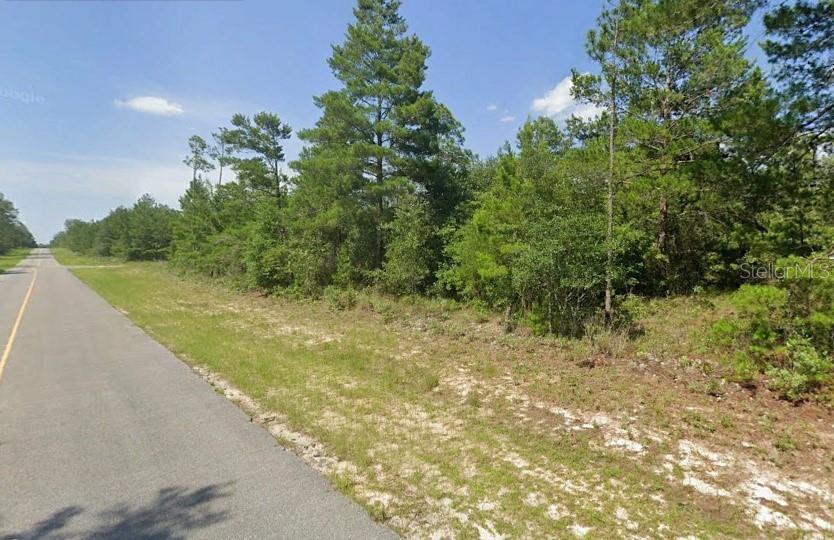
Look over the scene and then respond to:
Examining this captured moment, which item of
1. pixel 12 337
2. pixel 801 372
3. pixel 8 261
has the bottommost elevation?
pixel 12 337

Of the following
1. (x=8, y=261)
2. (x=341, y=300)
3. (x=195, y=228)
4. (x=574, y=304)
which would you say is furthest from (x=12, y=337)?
(x=8, y=261)

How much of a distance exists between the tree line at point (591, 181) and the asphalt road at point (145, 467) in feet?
24.0

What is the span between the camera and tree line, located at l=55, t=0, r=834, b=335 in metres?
7.49

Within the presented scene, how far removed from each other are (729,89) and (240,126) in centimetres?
2446

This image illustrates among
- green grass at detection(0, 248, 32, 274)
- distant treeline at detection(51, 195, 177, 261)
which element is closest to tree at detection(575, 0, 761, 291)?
distant treeline at detection(51, 195, 177, 261)

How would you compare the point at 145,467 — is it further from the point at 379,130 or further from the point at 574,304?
the point at 379,130

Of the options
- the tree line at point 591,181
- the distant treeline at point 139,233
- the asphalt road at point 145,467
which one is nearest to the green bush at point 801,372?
the tree line at point 591,181

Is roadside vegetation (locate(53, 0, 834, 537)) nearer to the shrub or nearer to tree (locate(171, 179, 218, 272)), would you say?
the shrub

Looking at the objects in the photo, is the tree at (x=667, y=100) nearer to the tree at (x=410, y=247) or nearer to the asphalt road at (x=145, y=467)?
the tree at (x=410, y=247)

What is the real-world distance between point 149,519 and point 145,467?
3.27ft

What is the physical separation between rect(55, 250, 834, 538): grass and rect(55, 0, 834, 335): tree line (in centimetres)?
208

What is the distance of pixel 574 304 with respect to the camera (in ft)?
33.4

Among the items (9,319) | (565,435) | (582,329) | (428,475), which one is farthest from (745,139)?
(9,319)

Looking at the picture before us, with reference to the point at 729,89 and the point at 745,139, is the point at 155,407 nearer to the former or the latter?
the point at 745,139
